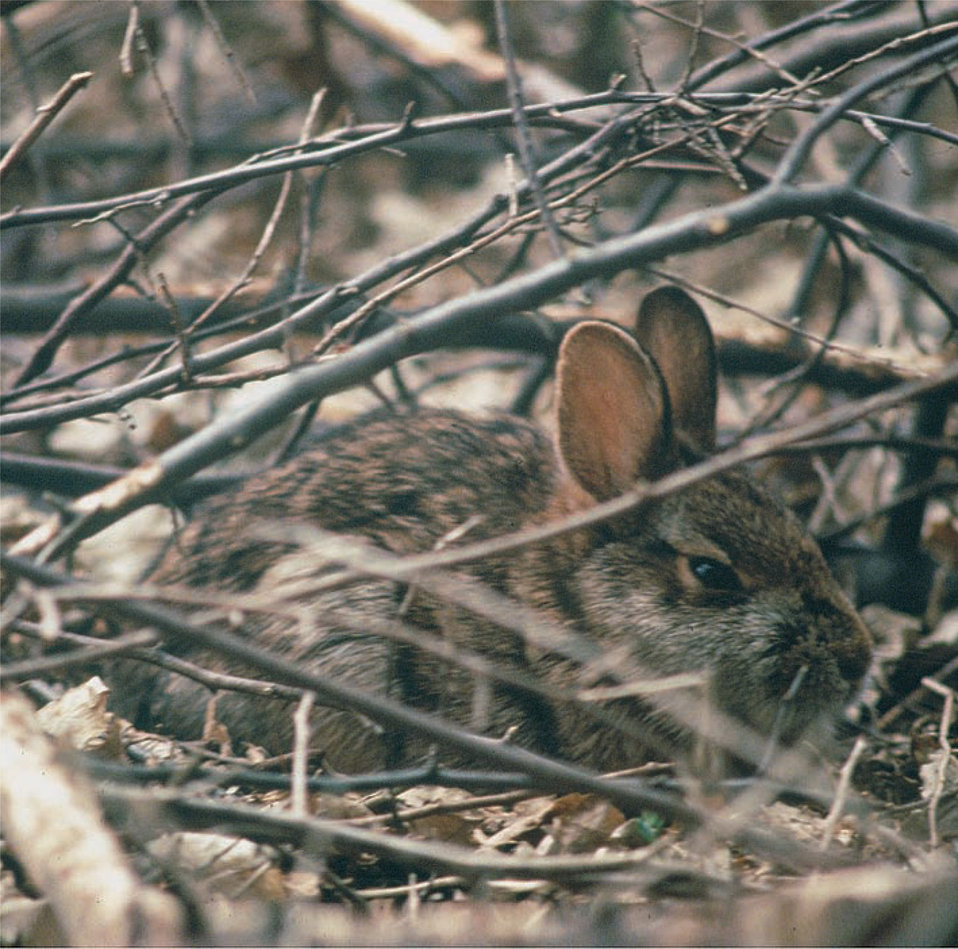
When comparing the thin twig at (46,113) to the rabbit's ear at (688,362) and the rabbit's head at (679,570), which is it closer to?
the rabbit's head at (679,570)

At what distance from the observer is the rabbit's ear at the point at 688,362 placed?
14.9 feet

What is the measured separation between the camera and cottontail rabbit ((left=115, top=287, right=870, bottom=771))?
3.95m

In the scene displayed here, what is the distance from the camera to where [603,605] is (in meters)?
4.21

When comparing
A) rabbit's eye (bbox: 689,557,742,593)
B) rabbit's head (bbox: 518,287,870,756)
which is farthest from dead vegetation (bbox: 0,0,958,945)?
rabbit's eye (bbox: 689,557,742,593)

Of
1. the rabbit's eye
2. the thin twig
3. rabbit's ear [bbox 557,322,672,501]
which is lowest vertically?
the rabbit's eye

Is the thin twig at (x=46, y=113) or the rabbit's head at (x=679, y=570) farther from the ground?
the thin twig at (x=46, y=113)

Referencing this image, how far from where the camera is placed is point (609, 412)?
4.20 meters

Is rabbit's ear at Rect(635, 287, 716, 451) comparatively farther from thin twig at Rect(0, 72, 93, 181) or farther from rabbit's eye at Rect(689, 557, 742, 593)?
thin twig at Rect(0, 72, 93, 181)

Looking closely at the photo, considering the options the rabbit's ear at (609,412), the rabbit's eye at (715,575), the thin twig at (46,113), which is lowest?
the rabbit's eye at (715,575)

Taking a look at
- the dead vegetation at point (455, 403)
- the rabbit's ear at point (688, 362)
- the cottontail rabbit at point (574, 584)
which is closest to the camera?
the dead vegetation at point (455, 403)

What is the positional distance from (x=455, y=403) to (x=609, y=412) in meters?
3.13

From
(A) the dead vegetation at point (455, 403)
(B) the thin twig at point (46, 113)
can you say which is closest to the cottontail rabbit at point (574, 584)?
(A) the dead vegetation at point (455, 403)

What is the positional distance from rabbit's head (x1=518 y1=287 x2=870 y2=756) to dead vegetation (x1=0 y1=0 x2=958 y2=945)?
0.33 meters

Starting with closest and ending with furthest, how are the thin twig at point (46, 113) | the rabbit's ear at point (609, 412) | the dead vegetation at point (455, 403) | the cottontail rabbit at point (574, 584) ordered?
the dead vegetation at point (455, 403) < the thin twig at point (46, 113) < the cottontail rabbit at point (574, 584) < the rabbit's ear at point (609, 412)
